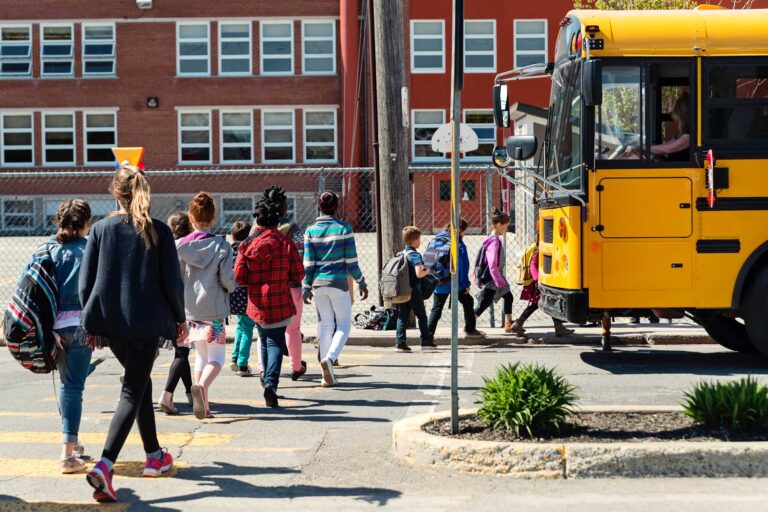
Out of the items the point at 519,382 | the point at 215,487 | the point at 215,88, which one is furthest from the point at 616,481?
the point at 215,88

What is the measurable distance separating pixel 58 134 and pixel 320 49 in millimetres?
10300

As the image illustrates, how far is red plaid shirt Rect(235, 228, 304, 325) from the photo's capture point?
9281 millimetres

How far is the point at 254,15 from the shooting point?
4128cm

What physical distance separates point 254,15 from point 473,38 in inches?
321

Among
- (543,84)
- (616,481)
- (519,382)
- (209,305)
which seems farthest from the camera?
(543,84)

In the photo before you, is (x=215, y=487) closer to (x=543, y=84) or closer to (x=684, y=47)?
(x=684, y=47)

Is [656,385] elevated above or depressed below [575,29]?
below

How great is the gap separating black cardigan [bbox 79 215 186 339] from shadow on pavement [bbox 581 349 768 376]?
19.2 feet

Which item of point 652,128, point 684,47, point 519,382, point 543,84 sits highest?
point 543,84

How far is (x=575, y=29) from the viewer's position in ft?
35.8

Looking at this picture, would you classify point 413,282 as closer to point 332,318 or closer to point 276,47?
point 332,318

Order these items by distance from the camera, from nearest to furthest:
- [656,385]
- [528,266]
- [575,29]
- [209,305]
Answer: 1. [209,305]
2. [656,385]
3. [575,29]
4. [528,266]

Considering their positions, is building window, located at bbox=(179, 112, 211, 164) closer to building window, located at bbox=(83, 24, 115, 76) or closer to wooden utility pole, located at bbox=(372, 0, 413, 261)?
building window, located at bbox=(83, 24, 115, 76)

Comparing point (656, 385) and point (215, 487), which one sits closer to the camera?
point (215, 487)
